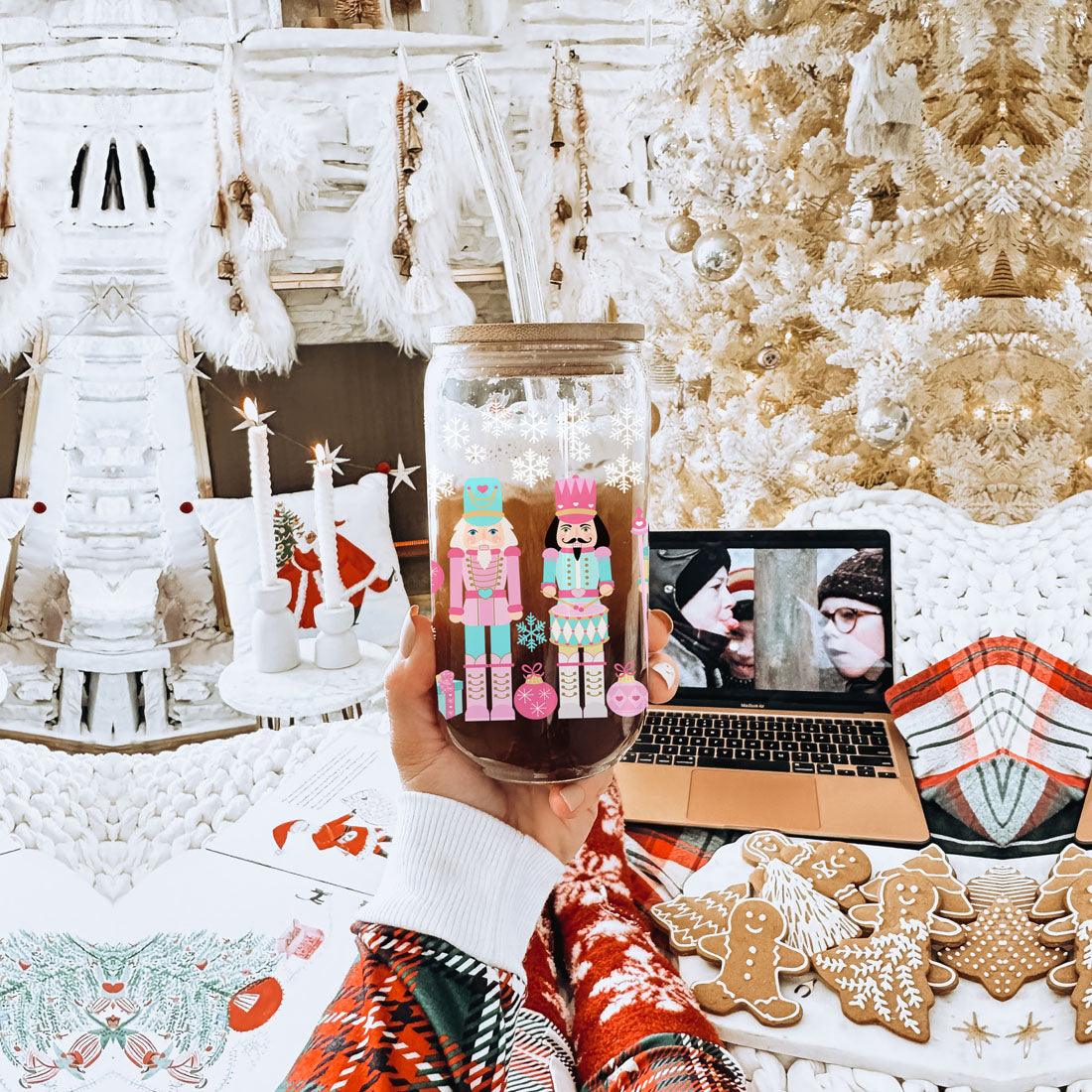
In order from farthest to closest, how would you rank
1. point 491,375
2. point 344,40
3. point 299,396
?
point 299,396
point 344,40
point 491,375

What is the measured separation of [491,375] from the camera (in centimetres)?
51

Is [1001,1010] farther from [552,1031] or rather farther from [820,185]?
[820,185]

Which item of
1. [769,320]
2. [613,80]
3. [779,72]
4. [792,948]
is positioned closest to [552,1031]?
[792,948]

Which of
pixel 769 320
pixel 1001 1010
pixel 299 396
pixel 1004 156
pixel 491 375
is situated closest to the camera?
pixel 491 375

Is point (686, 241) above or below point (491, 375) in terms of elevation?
above

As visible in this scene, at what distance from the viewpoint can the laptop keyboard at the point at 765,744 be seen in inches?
44.4

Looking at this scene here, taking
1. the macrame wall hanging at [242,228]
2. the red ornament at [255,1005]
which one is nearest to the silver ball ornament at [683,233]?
the macrame wall hanging at [242,228]

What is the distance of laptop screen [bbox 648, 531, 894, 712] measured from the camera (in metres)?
1.29

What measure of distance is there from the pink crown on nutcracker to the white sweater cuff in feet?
0.80

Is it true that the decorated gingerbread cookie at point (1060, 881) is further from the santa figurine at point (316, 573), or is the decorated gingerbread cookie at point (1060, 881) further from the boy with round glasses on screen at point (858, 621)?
the santa figurine at point (316, 573)

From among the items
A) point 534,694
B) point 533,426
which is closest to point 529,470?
point 533,426

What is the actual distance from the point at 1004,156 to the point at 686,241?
1.63ft

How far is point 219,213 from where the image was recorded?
1672 millimetres

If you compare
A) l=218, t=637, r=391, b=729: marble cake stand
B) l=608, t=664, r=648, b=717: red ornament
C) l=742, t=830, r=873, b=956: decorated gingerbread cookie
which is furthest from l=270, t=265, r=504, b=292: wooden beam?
l=608, t=664, r=648, b=717: red ornament
